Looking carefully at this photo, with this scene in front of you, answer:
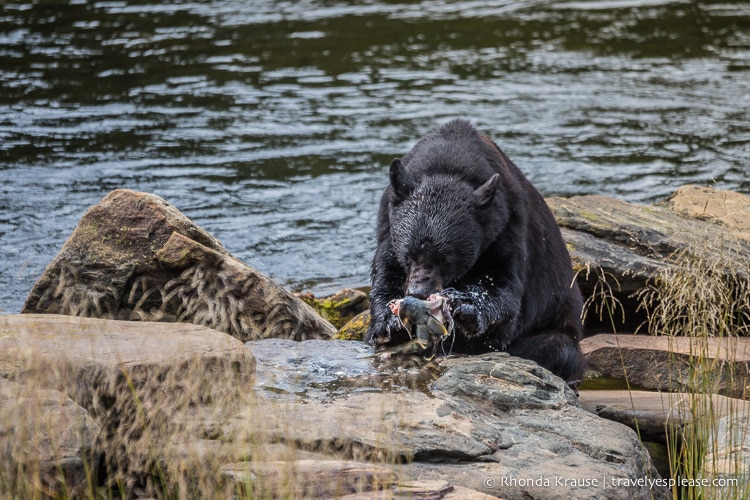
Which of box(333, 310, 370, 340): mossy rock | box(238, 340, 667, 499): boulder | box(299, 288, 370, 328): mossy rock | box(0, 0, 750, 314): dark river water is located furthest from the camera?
box(0, 0, 750, 314): dark river water

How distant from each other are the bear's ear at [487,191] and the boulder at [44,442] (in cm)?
270

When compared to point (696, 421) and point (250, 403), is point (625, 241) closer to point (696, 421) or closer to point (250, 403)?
point (696, 421)

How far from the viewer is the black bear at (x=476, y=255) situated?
5.75 m

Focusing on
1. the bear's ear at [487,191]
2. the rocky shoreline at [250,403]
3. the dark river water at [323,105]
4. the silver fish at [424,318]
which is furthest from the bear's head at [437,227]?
the dark river water at [323,105]

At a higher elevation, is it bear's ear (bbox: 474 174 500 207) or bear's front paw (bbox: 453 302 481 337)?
bear's ear (bbox: 474 174 500 207)

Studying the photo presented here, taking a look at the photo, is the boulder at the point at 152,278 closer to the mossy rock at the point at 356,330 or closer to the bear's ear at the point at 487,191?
the mossy rock at the point at 356,330

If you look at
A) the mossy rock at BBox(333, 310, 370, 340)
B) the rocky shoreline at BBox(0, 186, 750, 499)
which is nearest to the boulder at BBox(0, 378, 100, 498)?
the rocky shoreline at BBox(0, 186, 750, 499)

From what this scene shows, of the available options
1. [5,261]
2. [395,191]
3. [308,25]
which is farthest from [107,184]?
[308,25]

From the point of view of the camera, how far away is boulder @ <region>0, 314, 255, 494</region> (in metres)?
3.85

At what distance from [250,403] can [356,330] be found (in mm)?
3256

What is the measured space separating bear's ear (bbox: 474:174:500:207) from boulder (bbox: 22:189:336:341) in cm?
144

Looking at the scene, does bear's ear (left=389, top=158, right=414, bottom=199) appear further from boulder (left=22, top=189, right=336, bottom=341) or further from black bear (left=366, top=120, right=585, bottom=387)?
boulder (left=22, top=189, right=336, bottom=341)

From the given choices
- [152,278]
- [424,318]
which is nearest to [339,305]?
[152,278]

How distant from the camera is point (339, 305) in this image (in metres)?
8.11
